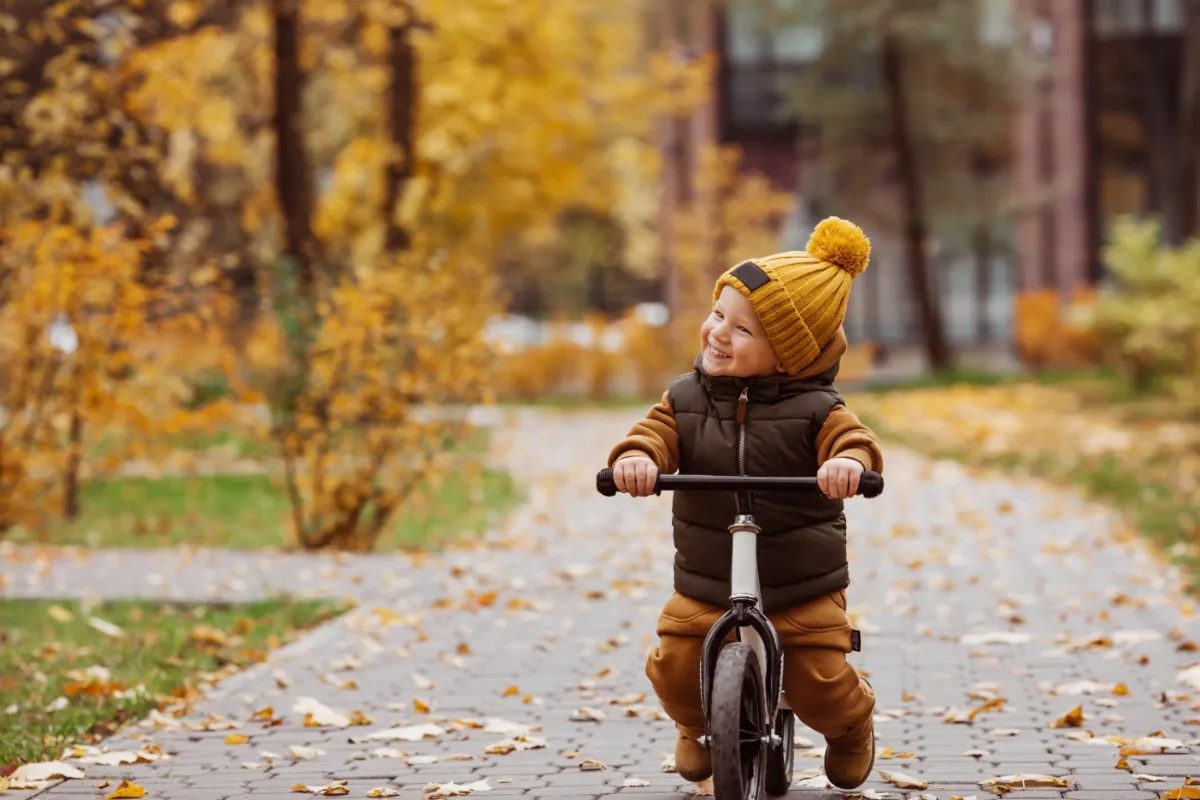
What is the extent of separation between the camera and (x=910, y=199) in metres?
30.4

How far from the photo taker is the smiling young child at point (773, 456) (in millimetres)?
4969

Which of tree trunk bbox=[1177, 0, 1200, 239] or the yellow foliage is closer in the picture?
tree trunk bbox=[1177, 0, 1200, 239]

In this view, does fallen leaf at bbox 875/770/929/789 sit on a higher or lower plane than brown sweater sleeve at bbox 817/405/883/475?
lower

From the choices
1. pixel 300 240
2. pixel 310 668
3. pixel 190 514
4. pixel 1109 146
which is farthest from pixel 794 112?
pixel 310 668

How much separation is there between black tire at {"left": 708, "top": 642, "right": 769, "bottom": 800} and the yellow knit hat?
0.80m

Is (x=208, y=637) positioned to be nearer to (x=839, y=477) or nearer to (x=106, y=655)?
(x=106, y=655)

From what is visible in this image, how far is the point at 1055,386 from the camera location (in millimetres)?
27641

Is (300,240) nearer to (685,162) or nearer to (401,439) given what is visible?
(401,439)

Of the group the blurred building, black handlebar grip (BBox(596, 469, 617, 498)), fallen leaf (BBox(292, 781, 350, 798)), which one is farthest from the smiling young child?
the blurred building

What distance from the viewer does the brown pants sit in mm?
5012

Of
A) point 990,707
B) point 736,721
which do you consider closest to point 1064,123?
point 990,707

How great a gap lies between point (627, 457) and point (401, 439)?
653cm

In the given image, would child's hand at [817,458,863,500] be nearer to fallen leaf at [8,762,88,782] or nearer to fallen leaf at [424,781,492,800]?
fallen leaf at [424,781,492,800]

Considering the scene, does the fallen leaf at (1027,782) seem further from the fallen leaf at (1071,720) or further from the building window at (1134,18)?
the building window at (1134,18)
